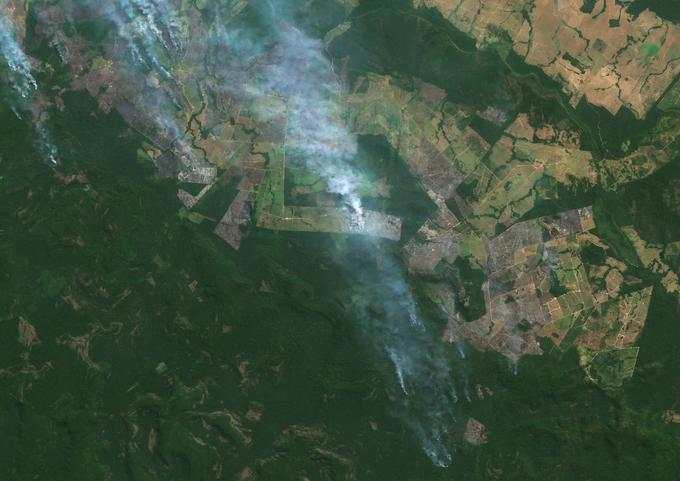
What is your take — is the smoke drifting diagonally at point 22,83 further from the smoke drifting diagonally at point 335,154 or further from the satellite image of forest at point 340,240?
the smoke drifting diagonally at point 335,154

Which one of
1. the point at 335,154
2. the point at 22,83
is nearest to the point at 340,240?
the point at 335,154

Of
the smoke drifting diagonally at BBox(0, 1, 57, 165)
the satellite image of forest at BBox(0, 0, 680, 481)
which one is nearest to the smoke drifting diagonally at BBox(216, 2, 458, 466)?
the satellite image of forest at BBox(0, 0, 680, 481)

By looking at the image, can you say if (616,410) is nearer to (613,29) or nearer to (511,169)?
(511,169)

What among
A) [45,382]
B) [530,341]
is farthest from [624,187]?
[45,382]

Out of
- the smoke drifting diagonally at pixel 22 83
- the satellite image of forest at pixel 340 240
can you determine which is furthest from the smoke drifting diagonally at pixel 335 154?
the smoke drifting diagonally at pixel 22 83

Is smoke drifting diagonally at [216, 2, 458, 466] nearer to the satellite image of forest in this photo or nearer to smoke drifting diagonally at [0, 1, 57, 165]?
the satellite image of forest

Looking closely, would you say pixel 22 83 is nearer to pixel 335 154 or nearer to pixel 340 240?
pixel 335 154
